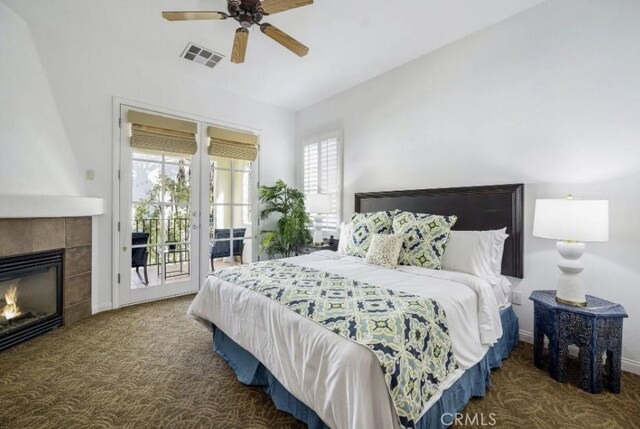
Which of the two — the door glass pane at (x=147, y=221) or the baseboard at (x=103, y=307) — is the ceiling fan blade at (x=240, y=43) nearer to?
the door glass pane at (x=147, y=221)

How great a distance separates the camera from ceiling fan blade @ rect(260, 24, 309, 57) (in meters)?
2.21

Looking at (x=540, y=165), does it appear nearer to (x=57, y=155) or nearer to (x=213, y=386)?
(x=213, y=386)

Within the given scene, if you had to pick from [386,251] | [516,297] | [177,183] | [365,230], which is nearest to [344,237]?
[365,230]

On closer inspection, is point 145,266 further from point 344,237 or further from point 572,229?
point 572,229

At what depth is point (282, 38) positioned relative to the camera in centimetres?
235

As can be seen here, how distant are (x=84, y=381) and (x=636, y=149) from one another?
4191 millimetres

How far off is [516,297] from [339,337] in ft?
6.99

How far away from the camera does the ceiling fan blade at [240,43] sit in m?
2.30

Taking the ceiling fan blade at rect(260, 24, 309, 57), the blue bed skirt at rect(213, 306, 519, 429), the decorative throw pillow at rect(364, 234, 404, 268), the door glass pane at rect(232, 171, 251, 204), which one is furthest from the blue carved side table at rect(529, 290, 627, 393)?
the door glass pane at rect(232, 171, 251, 204)

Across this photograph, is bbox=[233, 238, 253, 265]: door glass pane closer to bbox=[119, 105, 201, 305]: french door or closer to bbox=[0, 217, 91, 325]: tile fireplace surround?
bbox=[119, 105, 201, 305]: french door

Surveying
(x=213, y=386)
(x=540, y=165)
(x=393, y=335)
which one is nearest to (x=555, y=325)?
(x=540, y=165)

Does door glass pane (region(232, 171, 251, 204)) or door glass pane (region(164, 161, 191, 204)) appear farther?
door glass pane (region(232, 171, 251, 204))

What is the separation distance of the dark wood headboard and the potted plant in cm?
160

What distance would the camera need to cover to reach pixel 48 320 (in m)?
2.65
